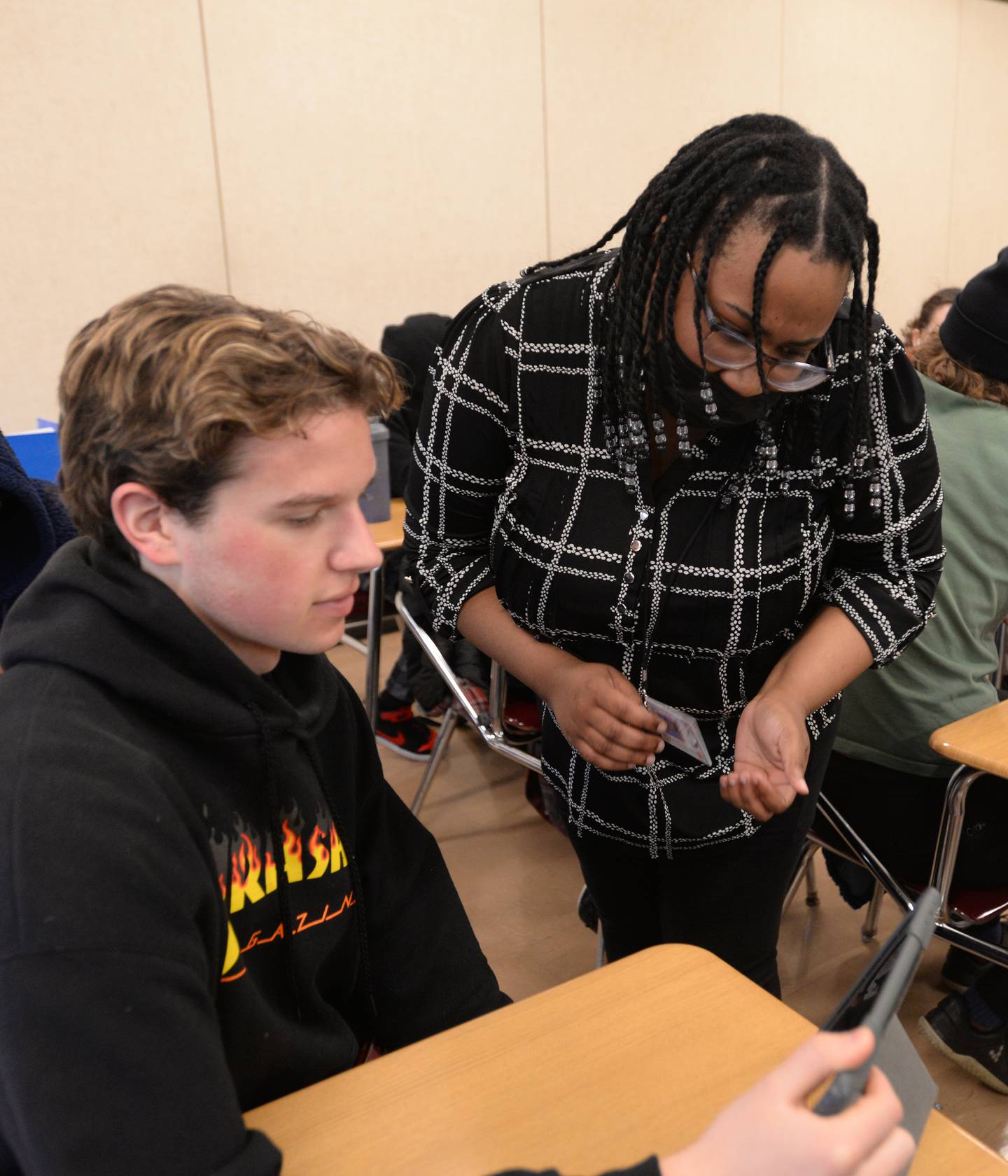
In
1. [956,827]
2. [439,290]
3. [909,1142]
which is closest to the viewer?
[909,1142]

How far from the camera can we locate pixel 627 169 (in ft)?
17.0

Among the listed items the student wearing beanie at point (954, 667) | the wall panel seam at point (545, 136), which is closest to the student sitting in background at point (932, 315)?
the student wearing beanie at point (954, 667)

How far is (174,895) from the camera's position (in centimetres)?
73

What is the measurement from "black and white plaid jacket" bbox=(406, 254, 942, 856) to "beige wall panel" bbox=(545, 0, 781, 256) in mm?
4038

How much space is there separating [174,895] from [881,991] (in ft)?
1.47

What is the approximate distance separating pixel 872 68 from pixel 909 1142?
653 cm

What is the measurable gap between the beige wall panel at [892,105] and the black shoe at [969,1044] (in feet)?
14.9

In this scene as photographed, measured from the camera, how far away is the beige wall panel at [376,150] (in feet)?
13.6

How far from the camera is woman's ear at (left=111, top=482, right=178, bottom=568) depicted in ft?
2.67

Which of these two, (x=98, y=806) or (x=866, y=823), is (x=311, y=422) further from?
(x=866, y=823)

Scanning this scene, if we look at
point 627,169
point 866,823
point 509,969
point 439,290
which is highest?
point 627,169

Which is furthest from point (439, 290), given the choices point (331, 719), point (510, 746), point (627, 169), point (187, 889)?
point (187, 889)

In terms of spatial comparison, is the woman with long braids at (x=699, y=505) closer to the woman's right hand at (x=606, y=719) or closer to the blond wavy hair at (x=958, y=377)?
the woman's right hand at (x=606, y=719)

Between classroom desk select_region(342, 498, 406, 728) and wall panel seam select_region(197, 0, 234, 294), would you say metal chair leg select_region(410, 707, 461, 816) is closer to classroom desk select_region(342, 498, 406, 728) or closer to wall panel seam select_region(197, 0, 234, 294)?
classroom desk select_region(342, 498, 406, 728)
